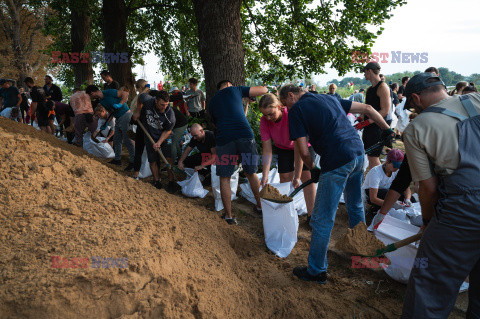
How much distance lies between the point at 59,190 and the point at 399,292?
3.01 meters

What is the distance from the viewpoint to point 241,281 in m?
2.51

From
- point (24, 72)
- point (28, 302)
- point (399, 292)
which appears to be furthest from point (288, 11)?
point (24, 72)

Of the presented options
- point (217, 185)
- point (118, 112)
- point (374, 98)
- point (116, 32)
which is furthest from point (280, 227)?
point (116, 32)

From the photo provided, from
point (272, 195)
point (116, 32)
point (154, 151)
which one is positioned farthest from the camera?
point (116, 32)

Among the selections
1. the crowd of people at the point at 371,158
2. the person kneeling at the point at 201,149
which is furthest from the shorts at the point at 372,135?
the person kneeling at the point at 201,149

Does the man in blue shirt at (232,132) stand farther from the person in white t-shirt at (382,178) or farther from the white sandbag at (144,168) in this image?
the white sandbag at (144,168)

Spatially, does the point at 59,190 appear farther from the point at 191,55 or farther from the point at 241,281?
the point at 191,55

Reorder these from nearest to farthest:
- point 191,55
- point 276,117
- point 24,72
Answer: point 276,117
point 191,55
point 24,72

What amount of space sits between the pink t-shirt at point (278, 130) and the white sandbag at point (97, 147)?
3921 millimetres

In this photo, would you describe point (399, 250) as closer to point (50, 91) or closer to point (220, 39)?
point (220, 39)

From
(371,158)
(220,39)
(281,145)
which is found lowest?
(371,158)

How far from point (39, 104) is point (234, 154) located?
20.7ft

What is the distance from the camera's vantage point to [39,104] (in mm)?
7574

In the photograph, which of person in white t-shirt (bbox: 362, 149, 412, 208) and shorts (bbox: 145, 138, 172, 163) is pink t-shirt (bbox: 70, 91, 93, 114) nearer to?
shorts (bbox: 145, 138, 172, 163)
